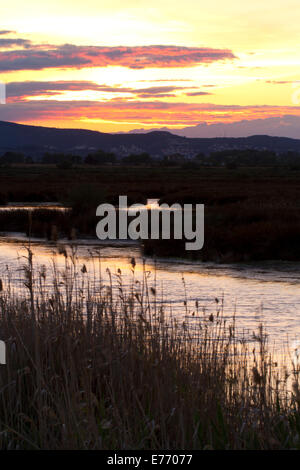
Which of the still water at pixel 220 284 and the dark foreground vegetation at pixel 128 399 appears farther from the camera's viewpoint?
the still water at pixel 220 284

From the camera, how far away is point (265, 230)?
23.7m

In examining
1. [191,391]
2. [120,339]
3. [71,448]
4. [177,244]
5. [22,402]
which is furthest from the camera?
Result: [177,244]

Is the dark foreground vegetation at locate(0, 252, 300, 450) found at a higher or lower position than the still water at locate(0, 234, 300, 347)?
lower

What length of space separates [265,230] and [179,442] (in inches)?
Answer: 748

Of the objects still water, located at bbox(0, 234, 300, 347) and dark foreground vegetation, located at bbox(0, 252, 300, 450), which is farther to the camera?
still water, located at bbox(0, 234, 300, 347)

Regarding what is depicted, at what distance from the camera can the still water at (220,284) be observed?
1201 cm

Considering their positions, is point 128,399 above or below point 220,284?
below

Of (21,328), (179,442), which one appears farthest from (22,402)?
(179,442)

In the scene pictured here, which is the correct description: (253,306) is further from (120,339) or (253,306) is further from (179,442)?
(179,442)

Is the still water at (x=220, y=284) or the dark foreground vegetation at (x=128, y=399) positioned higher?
the still water at (x=220, y=284)

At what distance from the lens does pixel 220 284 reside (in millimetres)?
17328

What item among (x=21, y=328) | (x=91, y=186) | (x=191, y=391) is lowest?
(x=191, y=391)

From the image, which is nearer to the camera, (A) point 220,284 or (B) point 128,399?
(B) point 128,399

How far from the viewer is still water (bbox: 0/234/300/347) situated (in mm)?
12012
